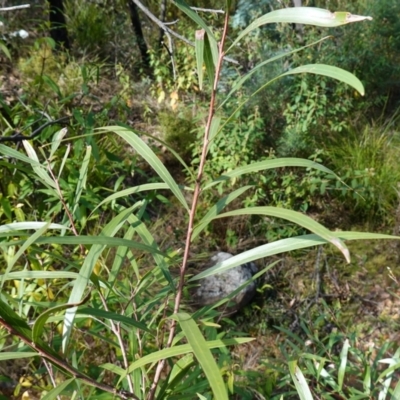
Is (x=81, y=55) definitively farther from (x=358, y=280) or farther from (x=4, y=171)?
(x=358, y=280)

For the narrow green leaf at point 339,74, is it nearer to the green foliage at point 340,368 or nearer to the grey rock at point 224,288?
the green foliage at point 340,368

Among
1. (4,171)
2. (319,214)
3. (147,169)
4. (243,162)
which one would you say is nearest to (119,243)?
(4,171)

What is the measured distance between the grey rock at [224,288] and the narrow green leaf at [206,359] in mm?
2053

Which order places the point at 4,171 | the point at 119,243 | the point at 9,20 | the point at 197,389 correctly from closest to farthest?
the point at 119,243, the point at 197,389, the point at 4,171, the point at 9,20

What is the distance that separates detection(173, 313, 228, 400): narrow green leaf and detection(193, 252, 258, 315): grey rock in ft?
6.74

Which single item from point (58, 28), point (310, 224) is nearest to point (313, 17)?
point (310, 224)

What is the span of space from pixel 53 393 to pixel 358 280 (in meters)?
2.41

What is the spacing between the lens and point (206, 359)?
0.49 meters

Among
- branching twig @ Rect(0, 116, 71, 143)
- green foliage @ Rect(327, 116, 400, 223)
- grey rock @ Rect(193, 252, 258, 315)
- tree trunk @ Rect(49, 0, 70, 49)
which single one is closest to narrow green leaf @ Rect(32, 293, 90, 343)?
branching twig @ Rect(0, 116, 71, 143)

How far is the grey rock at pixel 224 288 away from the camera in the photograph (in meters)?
2.63

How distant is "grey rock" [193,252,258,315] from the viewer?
2627 mm

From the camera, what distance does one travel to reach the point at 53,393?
609 millimetres

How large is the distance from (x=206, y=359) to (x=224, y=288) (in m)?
2.20

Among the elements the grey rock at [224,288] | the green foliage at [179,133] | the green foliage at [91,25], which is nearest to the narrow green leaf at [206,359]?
the grey rock at [224,288]
